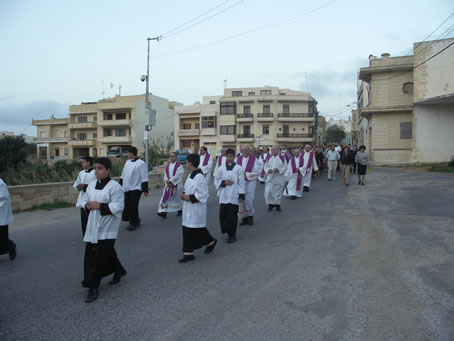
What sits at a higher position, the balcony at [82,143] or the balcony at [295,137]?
the balcony at [295,137]

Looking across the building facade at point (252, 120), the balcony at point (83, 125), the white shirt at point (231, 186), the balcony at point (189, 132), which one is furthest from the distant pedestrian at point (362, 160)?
the balcony at point (83, 125)

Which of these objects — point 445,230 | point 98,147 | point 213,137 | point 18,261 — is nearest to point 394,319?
point 445,230

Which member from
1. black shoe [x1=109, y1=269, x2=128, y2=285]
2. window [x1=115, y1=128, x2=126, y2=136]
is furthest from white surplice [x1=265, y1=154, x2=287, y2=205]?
window [x1=115, y1=128, x2=126, y2=136]

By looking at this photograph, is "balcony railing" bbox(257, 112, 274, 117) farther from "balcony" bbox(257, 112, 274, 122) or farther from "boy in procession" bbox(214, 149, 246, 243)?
"boy in procession" bbox(214, 149, 246, 243)

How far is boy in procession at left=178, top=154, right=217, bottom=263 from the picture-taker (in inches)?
220

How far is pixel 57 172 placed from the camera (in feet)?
48.5

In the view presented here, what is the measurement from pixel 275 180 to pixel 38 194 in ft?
24.7

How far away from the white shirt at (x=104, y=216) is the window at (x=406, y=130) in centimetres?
2718

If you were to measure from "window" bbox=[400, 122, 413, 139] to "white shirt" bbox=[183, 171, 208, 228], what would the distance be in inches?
1004

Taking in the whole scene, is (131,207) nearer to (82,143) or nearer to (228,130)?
(228,130)

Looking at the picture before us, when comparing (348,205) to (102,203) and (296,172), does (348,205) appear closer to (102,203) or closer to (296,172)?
(296,172)

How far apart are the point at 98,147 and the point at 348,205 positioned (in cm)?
5084

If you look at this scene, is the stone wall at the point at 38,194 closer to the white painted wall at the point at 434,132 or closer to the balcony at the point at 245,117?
the white painted wall at the point at 434,132

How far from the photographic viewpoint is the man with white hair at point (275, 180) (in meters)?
10.2
